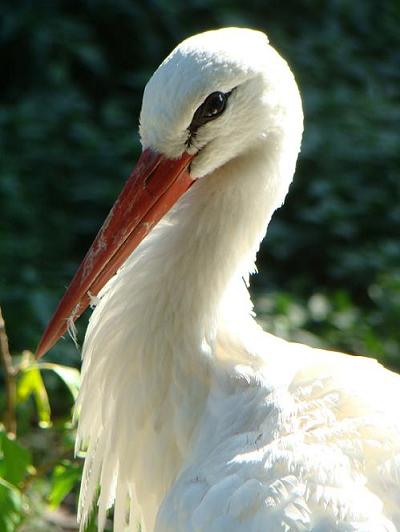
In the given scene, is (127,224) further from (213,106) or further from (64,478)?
(64,478)

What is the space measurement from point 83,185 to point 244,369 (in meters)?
3.08

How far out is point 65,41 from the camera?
6.26 meters

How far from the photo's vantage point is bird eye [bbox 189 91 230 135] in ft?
8.65

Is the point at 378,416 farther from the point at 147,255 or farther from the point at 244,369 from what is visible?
the point at 147,255

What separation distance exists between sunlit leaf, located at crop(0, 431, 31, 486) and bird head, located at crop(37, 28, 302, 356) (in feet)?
0.82

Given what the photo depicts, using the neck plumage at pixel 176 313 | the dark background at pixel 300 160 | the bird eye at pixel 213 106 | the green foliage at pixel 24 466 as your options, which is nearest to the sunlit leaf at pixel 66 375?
the green foliage at pixel 24 466

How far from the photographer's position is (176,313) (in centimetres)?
282

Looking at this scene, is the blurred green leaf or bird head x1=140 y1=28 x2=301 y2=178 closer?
bird head x1=140 y1=28 x2=301 y2=178

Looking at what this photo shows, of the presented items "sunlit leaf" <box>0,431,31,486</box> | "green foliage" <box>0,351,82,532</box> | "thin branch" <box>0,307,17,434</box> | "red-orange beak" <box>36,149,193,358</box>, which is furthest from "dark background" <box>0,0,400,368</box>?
"red-orange beak" <box>36,149,193,358</box>

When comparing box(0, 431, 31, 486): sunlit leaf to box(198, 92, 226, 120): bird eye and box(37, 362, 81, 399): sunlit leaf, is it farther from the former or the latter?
box(198, 92, 226, 120): bird eye

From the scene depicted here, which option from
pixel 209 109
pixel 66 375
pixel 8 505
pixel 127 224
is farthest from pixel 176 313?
pixel 8 505

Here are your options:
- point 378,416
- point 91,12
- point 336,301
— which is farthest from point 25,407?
point 91,12

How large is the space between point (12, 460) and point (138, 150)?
3.06 meters

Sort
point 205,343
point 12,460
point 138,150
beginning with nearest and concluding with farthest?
point 205,343 < point 12,460 < point 138,150
